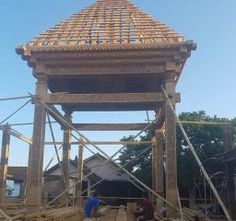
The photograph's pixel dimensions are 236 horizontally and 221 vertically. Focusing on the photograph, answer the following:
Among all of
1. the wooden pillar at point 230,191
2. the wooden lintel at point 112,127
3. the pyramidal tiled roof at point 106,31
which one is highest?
the pyramidal tiled roof at point 106,31

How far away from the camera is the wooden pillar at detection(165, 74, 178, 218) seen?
490 inches

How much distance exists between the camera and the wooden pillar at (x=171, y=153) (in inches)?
490

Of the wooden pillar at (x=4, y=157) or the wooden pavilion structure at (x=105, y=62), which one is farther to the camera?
the wooden pillar at (x=4, y=157)

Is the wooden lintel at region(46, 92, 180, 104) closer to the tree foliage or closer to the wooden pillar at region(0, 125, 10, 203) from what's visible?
the wooden pillar at region(0, 125, 10, 203)

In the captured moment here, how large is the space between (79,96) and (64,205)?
19.5ft

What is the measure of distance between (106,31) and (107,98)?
255cm

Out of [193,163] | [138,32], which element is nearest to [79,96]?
[138,32]

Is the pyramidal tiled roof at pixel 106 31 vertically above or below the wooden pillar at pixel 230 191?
above

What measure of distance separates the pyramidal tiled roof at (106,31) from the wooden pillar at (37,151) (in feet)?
4.91

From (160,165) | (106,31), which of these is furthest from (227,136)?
(106,31)

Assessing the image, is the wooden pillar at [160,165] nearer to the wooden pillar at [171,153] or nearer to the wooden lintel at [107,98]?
the wooden lintel at [107,98]

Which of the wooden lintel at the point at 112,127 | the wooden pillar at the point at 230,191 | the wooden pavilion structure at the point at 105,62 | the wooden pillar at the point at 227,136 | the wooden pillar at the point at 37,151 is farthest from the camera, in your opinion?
the wooden pillar at the point at 227,136

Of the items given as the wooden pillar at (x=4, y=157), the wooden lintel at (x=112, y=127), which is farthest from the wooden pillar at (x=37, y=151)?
the wooden pillar at (x=4, y=157)

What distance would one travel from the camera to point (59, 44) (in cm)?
1361
